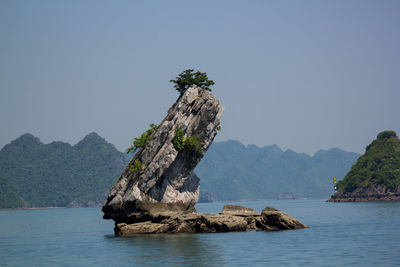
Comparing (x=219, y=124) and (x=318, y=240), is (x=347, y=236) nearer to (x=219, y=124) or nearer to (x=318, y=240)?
(x=318, y=240)

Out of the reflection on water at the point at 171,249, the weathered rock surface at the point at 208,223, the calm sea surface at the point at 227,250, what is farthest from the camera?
the weathered rock surface at the point at 208,223

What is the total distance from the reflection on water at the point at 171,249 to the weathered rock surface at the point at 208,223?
280cm

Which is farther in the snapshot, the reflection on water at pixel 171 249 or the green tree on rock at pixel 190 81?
the green tree on rock at pixel 190 81

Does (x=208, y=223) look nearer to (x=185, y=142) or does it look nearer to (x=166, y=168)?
(x=166, y=168)

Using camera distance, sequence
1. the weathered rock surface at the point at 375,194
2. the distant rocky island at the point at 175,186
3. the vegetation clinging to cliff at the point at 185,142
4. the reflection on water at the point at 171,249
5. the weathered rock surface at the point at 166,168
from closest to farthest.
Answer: the reflection on water at the point at 171,249 < the distant rocky island at the point at 175,186 < the weathered rock surface at the point at 166,168 < the vegetation clinging to cliff at the point at 185,142 < the weathered rock surface at the point at 375,194

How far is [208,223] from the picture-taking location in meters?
64.9

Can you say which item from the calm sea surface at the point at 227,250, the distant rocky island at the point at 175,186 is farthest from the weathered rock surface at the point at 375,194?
the distant rocky island at the point at 175,186

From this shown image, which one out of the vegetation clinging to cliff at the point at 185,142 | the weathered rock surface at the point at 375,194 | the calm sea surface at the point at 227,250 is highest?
the vegetation clinging to cliff at the point at 185,142

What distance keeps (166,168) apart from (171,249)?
65.3ft

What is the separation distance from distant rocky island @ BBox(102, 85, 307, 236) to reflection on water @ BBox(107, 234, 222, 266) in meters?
3.77

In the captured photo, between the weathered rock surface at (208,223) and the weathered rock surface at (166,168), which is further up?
the weathered rock surface at (166,168)

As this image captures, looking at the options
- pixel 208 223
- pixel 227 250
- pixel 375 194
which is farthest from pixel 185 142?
pixel 375 194

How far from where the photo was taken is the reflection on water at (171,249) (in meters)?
43.9

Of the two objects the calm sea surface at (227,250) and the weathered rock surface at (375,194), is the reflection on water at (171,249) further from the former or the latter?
the weathered rock surface at (375,194)
